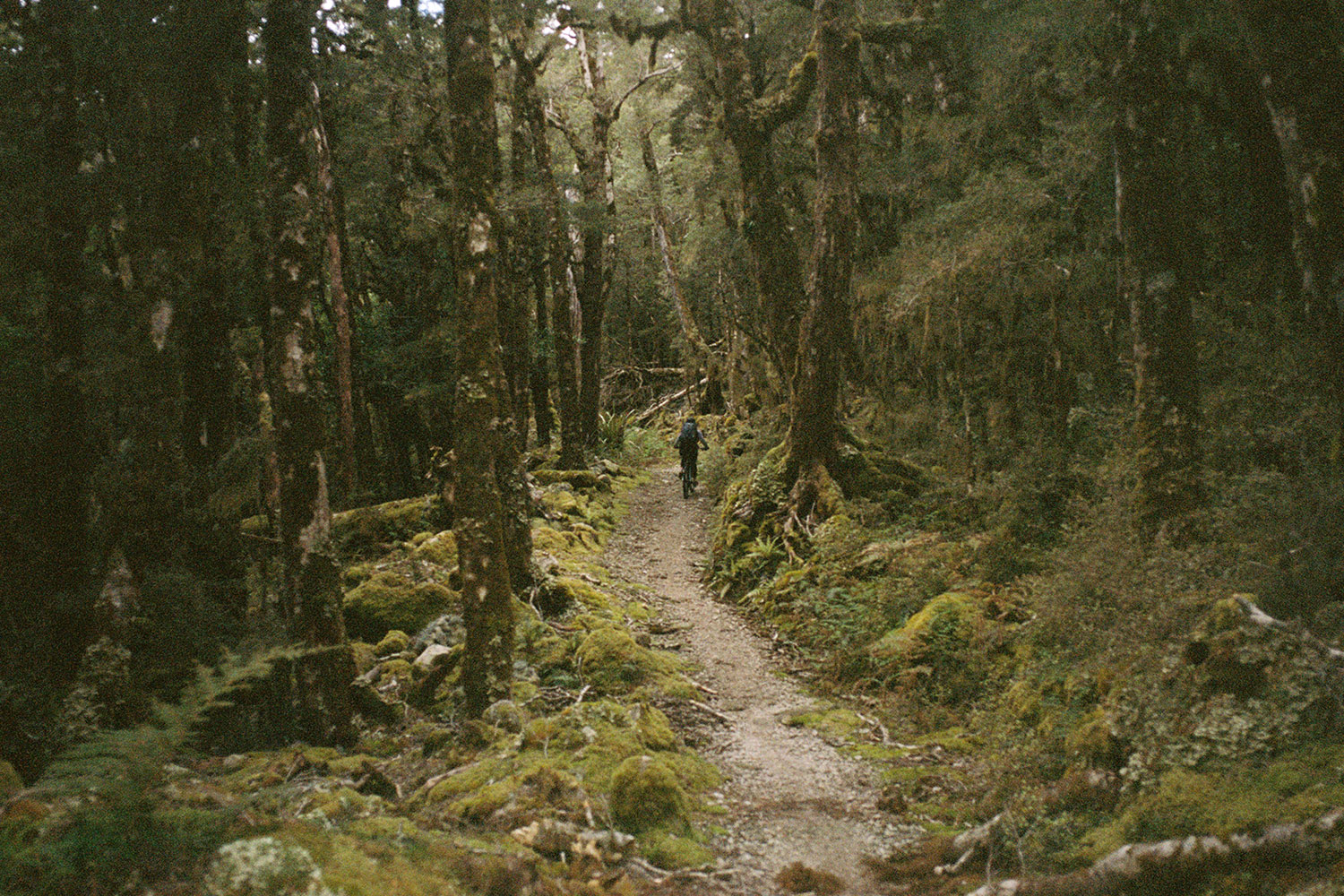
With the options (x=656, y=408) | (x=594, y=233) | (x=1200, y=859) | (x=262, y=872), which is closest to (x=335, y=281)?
(x=594, y=233)

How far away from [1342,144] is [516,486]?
8.56 meters

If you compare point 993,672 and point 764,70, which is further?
point 764,70

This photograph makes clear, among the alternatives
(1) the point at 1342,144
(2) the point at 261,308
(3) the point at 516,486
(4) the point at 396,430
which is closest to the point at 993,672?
(1) the point at 1342,144

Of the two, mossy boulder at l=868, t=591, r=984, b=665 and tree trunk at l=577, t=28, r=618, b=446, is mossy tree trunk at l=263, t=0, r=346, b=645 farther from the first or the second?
tree trunk at l=577, t=28, r=618, b=446

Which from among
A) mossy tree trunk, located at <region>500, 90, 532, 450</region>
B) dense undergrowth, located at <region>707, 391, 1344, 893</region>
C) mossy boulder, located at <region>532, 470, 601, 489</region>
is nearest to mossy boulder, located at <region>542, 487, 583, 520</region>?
mossy boulder, located at <region>532, 470, 601, 489</region>

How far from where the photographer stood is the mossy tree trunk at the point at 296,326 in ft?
25.7

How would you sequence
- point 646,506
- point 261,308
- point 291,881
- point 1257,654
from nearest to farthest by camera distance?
point 291,881, point 1257,654, point 261,308, point 646,506

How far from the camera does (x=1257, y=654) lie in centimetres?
480

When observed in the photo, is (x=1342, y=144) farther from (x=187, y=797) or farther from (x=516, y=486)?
(x=516, y=486)

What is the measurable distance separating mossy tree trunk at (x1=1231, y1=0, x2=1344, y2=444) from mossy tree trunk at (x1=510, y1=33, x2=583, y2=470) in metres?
14.6

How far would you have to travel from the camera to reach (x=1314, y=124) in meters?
5.00

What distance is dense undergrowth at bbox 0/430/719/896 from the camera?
9.14 feet

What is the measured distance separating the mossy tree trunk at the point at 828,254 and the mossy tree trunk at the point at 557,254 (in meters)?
6.79

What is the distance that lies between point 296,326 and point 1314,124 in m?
8.18
